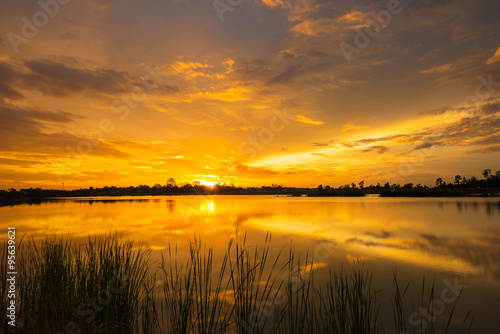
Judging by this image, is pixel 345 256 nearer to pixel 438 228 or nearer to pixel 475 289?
pixel 475 289

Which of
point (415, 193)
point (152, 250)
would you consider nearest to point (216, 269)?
point (152, 250)

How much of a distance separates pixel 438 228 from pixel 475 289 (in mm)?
15139

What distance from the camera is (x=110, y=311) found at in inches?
225

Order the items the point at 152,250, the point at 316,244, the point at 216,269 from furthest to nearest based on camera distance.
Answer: the point at 316,244 < the point at 152,250 < the point at 216,269

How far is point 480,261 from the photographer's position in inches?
495

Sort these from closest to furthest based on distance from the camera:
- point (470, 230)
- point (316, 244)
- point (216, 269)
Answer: point (216, 269) → point (316, 244) → point (470, 230)

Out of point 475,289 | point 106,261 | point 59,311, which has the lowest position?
point 475,289

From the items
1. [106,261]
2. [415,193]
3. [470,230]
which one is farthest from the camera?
[415,193]

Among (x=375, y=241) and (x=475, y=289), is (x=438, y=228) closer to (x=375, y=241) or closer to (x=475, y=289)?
(x=375, y=241)

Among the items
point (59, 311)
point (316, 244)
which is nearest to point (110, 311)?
point (59, 311)

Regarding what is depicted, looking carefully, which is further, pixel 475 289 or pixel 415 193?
pixel 415 193

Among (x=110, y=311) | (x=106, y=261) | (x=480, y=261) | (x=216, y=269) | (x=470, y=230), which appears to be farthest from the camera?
(x=470, y=230)

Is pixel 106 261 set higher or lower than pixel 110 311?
higher

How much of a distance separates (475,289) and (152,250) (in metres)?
13.9
